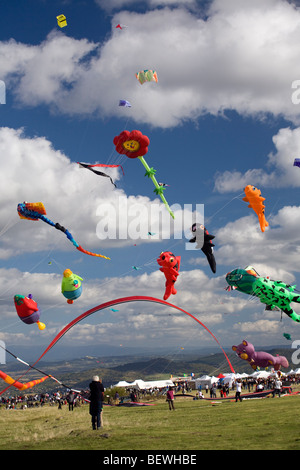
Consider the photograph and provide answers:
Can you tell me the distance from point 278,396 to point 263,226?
13.2m

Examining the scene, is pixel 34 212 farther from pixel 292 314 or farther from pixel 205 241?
pixel 292 314

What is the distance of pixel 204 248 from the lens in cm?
2189

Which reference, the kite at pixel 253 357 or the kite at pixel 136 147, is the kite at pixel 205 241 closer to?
the kite at pixel 136 147

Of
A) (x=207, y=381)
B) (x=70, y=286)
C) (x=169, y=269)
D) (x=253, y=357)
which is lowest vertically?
(x=207, y=381)

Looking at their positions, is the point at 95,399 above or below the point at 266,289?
below

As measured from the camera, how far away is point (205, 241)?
2175cm

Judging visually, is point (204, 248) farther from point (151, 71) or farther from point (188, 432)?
Answer: point (188, 432)

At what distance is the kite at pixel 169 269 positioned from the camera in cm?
2139

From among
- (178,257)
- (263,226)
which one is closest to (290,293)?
(263,226)

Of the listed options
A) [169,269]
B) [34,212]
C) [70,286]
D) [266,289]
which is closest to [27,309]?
[70,286]

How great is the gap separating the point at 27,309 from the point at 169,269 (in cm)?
785

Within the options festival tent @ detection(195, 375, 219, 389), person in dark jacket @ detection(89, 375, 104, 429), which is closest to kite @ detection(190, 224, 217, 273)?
person in dark jacket @ detection(89, 375, 104, 429)

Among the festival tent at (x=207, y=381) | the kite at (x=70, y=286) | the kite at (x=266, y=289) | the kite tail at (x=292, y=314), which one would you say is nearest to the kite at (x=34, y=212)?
the kite at (x=70, y=286)

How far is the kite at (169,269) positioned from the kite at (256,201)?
478 centimetres
